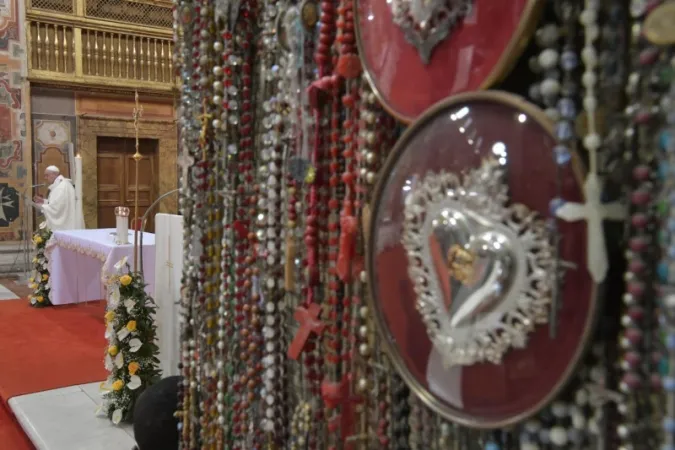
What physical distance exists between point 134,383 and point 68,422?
0.31 m

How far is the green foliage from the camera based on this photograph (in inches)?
218

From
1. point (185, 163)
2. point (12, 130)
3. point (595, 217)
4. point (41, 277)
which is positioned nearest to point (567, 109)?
point (595, 217)

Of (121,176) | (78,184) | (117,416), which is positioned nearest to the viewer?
(117,416)

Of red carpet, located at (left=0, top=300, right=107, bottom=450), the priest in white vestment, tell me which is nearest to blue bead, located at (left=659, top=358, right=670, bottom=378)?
red carpet, located at (left=0, top=300, right=107, bottom=450)

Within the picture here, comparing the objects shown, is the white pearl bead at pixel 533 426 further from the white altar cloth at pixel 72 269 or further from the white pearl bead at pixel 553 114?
the white altar cloth at pixel 72 269

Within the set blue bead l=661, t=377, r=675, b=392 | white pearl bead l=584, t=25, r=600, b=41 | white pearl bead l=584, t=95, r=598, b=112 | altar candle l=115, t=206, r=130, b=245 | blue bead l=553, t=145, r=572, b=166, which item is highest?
white pearl bead l=584, t=25, r=600, b=41

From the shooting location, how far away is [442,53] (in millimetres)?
755

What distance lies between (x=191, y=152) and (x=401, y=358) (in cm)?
92

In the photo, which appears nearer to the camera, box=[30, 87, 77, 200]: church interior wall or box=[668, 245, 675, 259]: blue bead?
box=[668, 245, 675, 259]: blue bead

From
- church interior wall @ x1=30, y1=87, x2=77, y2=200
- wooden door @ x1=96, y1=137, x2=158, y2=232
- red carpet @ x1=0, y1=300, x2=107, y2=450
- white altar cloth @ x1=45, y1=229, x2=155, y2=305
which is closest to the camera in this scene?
red carpet @ x1=0, y1=300, x2=107, y2=450

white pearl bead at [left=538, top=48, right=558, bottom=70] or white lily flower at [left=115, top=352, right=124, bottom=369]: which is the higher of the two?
white pearl bead at [left=538, top=48, right=558, bottom=70]

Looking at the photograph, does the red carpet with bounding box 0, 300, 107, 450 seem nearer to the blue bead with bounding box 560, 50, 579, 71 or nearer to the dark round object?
the dark round object

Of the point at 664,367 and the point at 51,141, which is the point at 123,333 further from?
the point at 51,141

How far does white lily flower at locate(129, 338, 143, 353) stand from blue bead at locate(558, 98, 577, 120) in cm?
243
